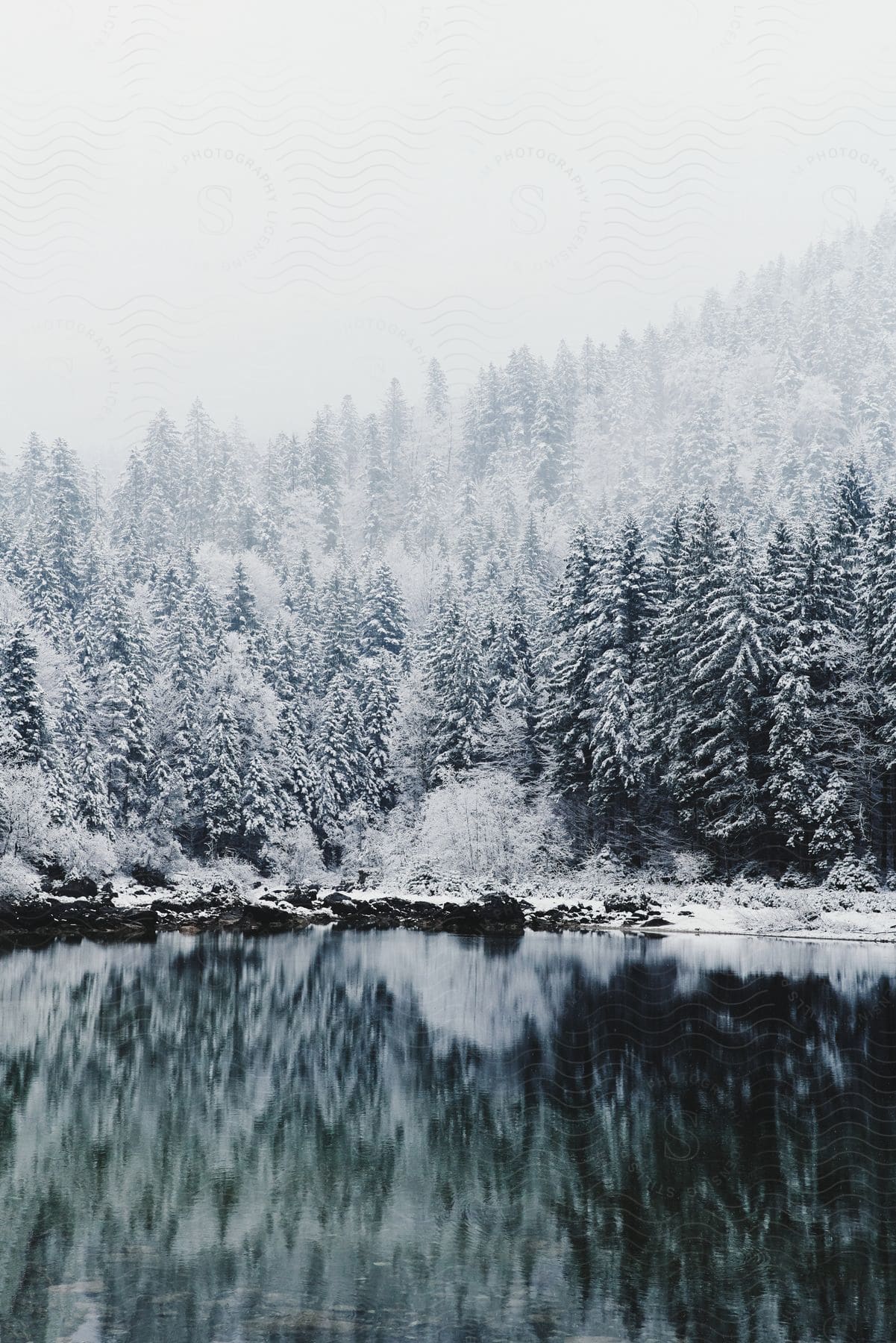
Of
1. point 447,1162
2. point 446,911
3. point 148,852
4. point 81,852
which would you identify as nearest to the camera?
point 447,1162

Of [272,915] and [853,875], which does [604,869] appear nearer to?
[853,875]

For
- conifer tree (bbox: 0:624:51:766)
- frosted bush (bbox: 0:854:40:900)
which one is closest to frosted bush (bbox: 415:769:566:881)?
conifer tree (bbox: 0:624:51:766)

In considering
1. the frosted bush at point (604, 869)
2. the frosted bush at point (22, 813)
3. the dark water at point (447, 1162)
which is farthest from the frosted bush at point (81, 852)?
the frosted bush at point (604, 869)

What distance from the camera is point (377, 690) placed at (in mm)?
73812

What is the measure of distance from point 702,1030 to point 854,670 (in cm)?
2928

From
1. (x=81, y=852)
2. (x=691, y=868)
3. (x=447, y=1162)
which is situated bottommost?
(x=447, y=1162)

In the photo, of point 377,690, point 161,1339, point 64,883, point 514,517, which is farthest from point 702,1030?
point 514,517

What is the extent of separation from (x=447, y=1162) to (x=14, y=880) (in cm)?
3296

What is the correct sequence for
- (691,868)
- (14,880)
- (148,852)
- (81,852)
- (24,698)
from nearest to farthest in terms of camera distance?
(14,880)
(81,852)
(24,698)
(691,868)
(148,852)

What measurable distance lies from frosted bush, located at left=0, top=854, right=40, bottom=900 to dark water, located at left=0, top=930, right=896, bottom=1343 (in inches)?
589

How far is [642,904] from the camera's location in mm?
51188

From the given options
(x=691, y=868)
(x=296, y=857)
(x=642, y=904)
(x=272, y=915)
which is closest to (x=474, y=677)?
(x=296, y=857)

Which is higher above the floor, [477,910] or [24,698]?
[24,698]

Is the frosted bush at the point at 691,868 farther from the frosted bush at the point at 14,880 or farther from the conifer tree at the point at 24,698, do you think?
the conifer tree at the point at 24,698
